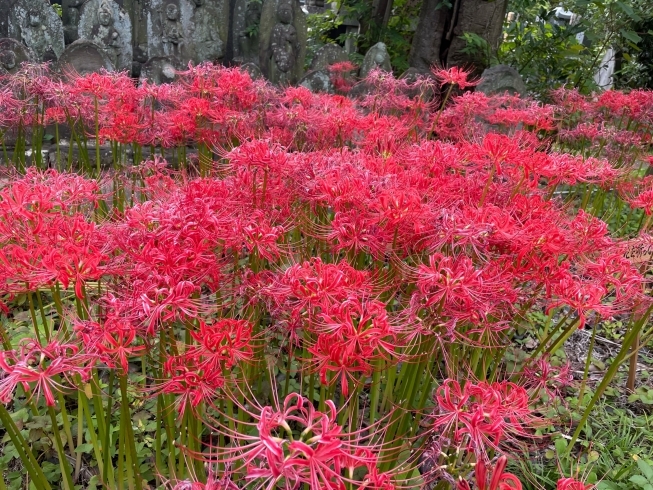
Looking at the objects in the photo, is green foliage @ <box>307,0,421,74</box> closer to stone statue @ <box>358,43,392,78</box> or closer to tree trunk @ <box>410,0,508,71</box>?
tree trunk @ <box>410,0,508,71</box>

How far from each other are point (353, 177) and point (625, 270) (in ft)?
2.80

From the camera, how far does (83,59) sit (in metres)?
4.59

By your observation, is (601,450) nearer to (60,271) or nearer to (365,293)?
(365,293)

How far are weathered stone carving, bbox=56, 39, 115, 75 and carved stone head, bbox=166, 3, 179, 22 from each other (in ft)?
6.21

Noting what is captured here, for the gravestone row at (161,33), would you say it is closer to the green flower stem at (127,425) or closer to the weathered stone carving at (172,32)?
the weathered stone carving at (172,32)

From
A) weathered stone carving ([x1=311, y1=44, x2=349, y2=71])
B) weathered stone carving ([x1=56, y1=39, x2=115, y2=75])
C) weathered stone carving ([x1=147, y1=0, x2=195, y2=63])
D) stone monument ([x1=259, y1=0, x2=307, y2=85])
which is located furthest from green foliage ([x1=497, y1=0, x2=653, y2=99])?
weathered stone carving ([x1=56, y1=39, x2=115, y2=75])

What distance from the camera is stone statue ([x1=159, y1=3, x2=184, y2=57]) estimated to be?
625 centimetres

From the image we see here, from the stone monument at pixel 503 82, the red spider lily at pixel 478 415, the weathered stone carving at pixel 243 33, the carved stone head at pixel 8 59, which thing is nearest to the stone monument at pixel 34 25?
the carved stone head at pixel 8 59

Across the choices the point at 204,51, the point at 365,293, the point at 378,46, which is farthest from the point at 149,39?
the point at 365,293

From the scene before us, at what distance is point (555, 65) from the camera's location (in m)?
6.90

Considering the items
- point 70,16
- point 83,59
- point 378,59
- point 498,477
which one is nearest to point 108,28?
point 83,59

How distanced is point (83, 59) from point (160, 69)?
724 mm

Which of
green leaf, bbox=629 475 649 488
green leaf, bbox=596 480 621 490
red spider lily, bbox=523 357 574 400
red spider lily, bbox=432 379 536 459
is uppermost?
red spider lily, bbox=432 379 536 459

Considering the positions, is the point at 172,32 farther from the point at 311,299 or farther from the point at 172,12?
the point at 311,299
